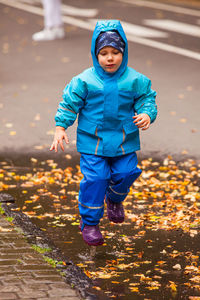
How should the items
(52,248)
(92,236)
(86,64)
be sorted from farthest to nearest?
(86,64) < (52,248) < (92,236)

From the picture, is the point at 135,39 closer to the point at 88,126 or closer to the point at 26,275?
the point at 88,126

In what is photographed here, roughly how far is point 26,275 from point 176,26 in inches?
616

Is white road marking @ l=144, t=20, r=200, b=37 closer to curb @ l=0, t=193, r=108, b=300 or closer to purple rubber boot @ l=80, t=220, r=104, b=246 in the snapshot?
curb @ l=0, t=193, r=108, b=300

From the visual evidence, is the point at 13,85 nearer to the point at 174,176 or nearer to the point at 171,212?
the point at 174,176

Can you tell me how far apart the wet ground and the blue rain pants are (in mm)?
436

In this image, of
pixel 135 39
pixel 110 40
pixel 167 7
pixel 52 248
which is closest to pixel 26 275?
pixel 52 248

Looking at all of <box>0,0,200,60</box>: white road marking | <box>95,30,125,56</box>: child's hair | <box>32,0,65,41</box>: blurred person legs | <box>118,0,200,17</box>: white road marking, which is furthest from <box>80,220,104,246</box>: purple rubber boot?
<box>118,0,200,17</box>: white road marking

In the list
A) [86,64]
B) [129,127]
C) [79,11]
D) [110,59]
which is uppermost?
[79,11]

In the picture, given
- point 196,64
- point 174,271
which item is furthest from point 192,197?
point 196,64

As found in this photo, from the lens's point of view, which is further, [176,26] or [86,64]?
[176,26]

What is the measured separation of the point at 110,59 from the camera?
5.74m

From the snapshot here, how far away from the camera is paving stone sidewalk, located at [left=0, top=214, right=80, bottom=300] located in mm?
5098

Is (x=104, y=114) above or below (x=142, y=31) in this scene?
below

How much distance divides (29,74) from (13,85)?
39.4 inches
